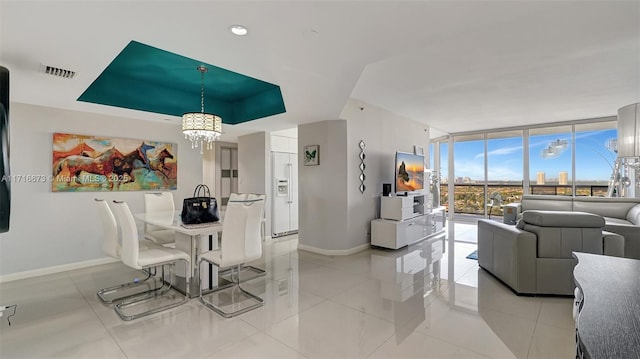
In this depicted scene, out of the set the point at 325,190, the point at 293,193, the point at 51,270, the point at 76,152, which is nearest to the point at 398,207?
the point at 325,190

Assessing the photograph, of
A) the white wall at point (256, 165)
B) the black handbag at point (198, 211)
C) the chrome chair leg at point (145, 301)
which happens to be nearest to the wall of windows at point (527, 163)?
the white wall at point (256, 165)

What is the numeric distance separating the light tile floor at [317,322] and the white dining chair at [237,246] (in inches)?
Answer: 5.7

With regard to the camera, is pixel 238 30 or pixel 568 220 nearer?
pixel 238 30

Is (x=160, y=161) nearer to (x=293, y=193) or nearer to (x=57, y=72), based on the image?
(x=57, y=72)

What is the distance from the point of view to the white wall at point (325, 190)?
195 inches

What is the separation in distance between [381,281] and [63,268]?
442 centimetres

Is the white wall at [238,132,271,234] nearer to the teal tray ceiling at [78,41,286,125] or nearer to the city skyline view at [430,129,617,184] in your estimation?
the teal tray ceiling at [78,41,286,125]

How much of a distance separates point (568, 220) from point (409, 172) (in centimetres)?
307

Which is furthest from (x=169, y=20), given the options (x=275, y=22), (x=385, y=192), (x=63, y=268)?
(x=385, y=192)

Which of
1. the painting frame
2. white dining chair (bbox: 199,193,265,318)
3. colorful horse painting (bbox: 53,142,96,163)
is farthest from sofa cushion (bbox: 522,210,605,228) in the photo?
colorful horse painting (bbox: 53,142,96,163)

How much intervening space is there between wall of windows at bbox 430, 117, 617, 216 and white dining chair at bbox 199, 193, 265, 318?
A: 7.12 meters

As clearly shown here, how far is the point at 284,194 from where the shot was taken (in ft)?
21.3

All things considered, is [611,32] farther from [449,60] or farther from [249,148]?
[249,148]

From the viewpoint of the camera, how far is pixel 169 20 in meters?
2.19
